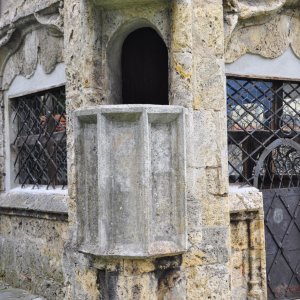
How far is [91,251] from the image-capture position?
12.4ft

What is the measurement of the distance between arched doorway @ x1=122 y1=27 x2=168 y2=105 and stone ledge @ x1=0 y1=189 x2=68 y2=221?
136 cm

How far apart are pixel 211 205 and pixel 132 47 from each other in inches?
60.9

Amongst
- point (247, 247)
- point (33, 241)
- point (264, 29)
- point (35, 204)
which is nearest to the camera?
point (247, 247)

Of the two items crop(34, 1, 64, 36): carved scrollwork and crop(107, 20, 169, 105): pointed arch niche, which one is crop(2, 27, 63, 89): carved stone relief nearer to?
crop(34, 1, 64, 36): carved scrollwork

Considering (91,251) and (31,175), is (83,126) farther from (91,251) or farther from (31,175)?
(31,175)

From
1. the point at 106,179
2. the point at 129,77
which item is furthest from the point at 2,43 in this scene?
the point at 106,179

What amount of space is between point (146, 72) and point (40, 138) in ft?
6.30

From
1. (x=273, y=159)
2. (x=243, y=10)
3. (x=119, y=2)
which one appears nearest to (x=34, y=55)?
(x=119, y=2)

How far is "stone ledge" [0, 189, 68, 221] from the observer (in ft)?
18.4

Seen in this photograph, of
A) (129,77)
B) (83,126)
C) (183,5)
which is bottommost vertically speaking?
(83,126)

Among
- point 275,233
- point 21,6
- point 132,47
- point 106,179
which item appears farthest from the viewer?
point 21,6

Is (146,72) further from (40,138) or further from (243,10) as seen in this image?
(40,138)

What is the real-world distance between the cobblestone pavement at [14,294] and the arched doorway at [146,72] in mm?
2464

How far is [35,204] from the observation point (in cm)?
605
